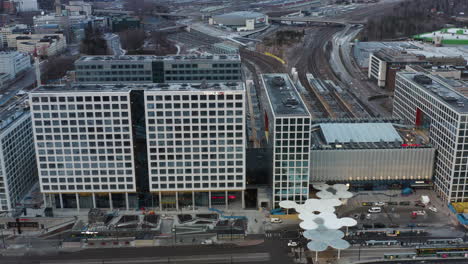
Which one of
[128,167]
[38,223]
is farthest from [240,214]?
[38,223]

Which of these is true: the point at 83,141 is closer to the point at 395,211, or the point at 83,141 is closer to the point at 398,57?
the point at 395,211

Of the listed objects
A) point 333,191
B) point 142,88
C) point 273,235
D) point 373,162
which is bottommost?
point 273,235

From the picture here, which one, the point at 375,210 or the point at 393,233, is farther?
the point at 375,210

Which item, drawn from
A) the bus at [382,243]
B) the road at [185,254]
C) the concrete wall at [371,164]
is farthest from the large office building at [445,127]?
the road at [185,254]

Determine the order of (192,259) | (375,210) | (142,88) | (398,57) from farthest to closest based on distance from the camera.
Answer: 1. (398,57)
2. (375,210)
3. (142,88)
4. (192,259)

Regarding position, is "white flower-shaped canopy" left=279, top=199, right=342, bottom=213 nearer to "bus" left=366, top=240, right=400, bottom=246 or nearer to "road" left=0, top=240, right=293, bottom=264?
"road" left=0, top=240, right=293, bottom=264

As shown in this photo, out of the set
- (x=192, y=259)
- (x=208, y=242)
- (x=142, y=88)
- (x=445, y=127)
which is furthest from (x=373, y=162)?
(x=142, y=88)

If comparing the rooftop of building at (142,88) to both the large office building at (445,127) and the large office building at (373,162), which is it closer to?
the large office building at (373,162)

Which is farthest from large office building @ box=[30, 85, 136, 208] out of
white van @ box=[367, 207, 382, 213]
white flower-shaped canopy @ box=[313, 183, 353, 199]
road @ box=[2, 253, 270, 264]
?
white van @ box=[367, 207, 382, 213]
